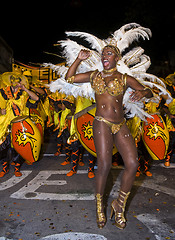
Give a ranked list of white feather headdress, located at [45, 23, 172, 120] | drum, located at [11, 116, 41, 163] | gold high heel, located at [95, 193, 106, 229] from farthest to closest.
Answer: drum, located at [11, 116, 41, 163] < white feather headdress, located at [45, 23, 172, 120] < gold high heel, located at [95, 193, 106, 229]

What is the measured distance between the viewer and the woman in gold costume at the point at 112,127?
308 centimetres

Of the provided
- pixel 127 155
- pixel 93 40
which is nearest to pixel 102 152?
pixel 127 155

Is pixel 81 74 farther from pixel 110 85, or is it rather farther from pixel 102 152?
pixel 102 152

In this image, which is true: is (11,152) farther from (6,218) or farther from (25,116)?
(6,218)

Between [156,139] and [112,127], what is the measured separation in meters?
2.02

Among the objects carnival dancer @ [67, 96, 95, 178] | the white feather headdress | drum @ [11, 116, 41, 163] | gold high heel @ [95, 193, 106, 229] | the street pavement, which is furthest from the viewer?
carnival dancer @ [67, 96, 95, 178]

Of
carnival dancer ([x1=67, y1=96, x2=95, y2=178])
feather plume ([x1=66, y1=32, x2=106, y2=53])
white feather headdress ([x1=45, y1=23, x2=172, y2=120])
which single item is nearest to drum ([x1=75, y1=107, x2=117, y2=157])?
carnival dancer ([x1=67, y1=96, x2=95, y2=178])

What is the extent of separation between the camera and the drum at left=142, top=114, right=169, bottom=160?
4.84m

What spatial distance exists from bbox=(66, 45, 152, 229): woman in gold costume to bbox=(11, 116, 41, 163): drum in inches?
79.3

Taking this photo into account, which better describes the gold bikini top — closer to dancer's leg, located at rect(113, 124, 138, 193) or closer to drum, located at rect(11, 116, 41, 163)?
dancer's leg, located at rect(113, 124, 138, 193)

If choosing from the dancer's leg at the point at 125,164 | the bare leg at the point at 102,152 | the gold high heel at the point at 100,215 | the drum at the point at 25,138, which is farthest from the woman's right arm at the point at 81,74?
the drum at the point at 25,138

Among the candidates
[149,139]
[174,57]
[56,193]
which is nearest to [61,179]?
[56,193]

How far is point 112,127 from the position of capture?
10.2 feet

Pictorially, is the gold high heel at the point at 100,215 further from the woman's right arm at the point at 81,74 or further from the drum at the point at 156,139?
the drum at the point at 156,139
